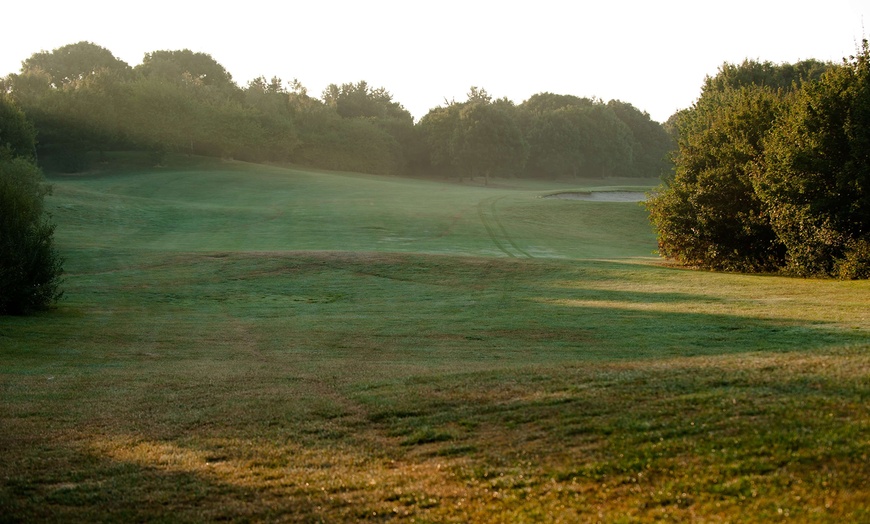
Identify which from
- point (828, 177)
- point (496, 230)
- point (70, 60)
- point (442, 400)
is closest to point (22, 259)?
point (442, 400)

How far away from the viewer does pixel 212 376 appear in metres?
13.7

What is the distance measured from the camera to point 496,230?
5106cm

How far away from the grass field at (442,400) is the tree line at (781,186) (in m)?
2.66

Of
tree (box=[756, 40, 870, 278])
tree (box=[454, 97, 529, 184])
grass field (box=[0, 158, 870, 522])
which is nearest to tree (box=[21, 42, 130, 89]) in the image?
tree (box=[454, 97, 529, 184])

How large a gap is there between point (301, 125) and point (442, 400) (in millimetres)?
106700

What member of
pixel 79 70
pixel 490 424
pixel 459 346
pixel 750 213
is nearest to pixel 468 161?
pixel 79 70

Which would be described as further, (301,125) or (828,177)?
(301,125)

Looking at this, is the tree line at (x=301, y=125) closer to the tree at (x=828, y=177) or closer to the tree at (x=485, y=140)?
the tree at (x=485, y=140)

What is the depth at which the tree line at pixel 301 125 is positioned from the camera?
88.4 metres

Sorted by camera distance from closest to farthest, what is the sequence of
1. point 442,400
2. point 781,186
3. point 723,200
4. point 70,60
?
1. point 442,400
2. point 781,186
3. point 723,200
4. point 70,60

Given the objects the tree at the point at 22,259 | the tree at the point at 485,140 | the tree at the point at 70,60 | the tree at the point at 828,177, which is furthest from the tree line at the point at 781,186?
the tree at the point at 70,60

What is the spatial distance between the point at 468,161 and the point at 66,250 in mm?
A: 79859

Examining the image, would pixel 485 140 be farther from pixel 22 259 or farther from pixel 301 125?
pixel 22 259

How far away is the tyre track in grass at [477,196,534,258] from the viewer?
4183cm
